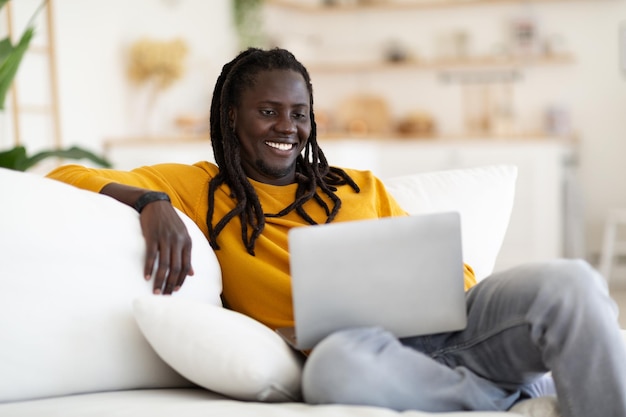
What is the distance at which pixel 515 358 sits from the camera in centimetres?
157

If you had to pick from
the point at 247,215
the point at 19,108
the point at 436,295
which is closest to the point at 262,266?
the point at 247,215

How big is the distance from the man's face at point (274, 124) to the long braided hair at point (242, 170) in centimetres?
3

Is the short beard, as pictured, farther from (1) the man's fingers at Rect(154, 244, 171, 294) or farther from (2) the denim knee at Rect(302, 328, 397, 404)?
(2) the denim knee at Rect(302, 328, 397, 404)

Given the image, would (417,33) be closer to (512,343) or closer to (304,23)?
(304,23)

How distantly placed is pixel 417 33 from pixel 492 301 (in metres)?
5.34

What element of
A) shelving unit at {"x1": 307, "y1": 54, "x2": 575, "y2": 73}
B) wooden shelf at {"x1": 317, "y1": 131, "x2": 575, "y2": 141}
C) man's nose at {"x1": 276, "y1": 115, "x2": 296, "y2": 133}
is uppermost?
shelving unit at {"x1": 307, "y1": 54, "x2": 575, "y2": 73}

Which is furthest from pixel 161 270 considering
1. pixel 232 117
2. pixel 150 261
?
pixel 232 117

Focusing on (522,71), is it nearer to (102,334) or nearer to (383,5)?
(383,5)

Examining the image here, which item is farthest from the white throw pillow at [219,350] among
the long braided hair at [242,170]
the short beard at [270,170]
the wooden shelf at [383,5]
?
the wooden shelf at [383,5]

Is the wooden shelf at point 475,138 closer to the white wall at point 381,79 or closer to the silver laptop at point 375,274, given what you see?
the white wall at point 381,79

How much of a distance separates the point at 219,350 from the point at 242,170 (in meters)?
0.68

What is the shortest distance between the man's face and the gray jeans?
662mm

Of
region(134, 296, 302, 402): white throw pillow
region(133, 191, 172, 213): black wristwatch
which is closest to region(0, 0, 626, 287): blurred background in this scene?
region(133, 191, 172, 213): black wristwatch

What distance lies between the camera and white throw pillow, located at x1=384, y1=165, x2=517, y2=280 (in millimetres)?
2248
